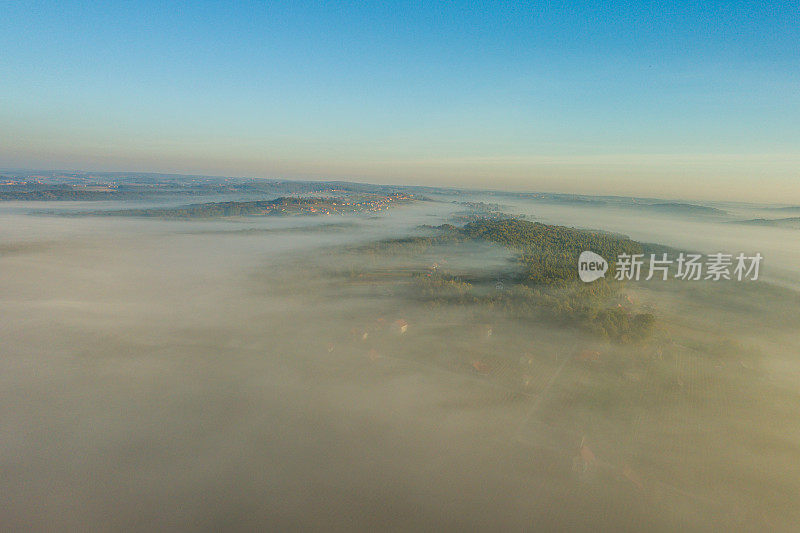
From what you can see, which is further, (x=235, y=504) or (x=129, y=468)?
(x=129, y=468)

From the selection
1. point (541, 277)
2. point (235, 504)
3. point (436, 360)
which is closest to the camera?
point (235, 504)

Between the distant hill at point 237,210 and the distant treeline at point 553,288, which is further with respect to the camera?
the distant hill at point 237,210

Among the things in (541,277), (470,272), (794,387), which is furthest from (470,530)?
(470,272)

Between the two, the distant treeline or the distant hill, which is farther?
the distant hill

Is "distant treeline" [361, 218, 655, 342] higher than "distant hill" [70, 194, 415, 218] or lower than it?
lower

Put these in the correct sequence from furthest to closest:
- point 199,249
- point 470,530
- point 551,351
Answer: point 199,249, point 551,351, point 470,530

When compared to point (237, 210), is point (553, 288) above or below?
below

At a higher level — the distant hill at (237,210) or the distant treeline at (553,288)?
the distant hill at (237,210)

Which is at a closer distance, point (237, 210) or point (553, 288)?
point (553, 288)

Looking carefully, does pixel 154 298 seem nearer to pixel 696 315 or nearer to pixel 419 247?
pixel 419 247

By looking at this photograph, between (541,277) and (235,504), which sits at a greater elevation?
(541,277)
